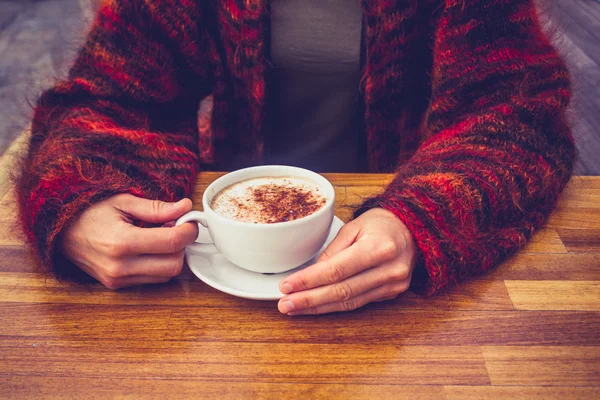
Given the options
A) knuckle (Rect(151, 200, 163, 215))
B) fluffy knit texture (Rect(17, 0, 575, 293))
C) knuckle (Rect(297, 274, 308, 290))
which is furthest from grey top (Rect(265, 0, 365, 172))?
knuckle (Rect(297, 274, 308, 290))

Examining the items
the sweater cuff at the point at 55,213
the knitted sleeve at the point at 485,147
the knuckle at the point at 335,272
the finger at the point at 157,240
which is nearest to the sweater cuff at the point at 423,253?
the knitted sleeve at the point at 485,147

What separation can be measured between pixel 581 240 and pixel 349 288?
34 centimetres

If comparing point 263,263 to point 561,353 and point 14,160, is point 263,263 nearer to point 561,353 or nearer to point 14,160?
point 561,353

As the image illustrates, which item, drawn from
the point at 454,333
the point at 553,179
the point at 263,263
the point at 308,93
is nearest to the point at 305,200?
the point at 263,263

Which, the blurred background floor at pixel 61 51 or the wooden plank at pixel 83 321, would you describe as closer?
the wooden plank at pixel 83 321

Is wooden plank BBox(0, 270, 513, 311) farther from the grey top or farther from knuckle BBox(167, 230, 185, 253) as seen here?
the grey top

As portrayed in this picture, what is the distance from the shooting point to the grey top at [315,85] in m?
1.00

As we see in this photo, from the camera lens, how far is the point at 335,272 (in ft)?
1.79

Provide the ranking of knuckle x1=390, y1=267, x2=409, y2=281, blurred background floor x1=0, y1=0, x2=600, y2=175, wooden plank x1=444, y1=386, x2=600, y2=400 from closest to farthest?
1. wooden plank x1=444, y1=386, x2=600, y2=400
2. knuckle x1=390, y1=267, x2=409, y2=281
3. blurred background floor x1=0, y1=0, x2=600, y2=175

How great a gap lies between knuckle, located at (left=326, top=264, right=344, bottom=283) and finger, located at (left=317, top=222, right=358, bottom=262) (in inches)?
0.9

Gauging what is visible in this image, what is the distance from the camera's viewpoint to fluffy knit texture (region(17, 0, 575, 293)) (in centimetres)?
62

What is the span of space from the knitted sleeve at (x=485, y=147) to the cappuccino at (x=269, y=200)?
8cm

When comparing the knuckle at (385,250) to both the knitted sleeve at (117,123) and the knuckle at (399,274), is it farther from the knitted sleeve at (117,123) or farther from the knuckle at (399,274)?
the knitted sleeve at (117,123)

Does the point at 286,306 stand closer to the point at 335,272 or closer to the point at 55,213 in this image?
the point at 335,272
